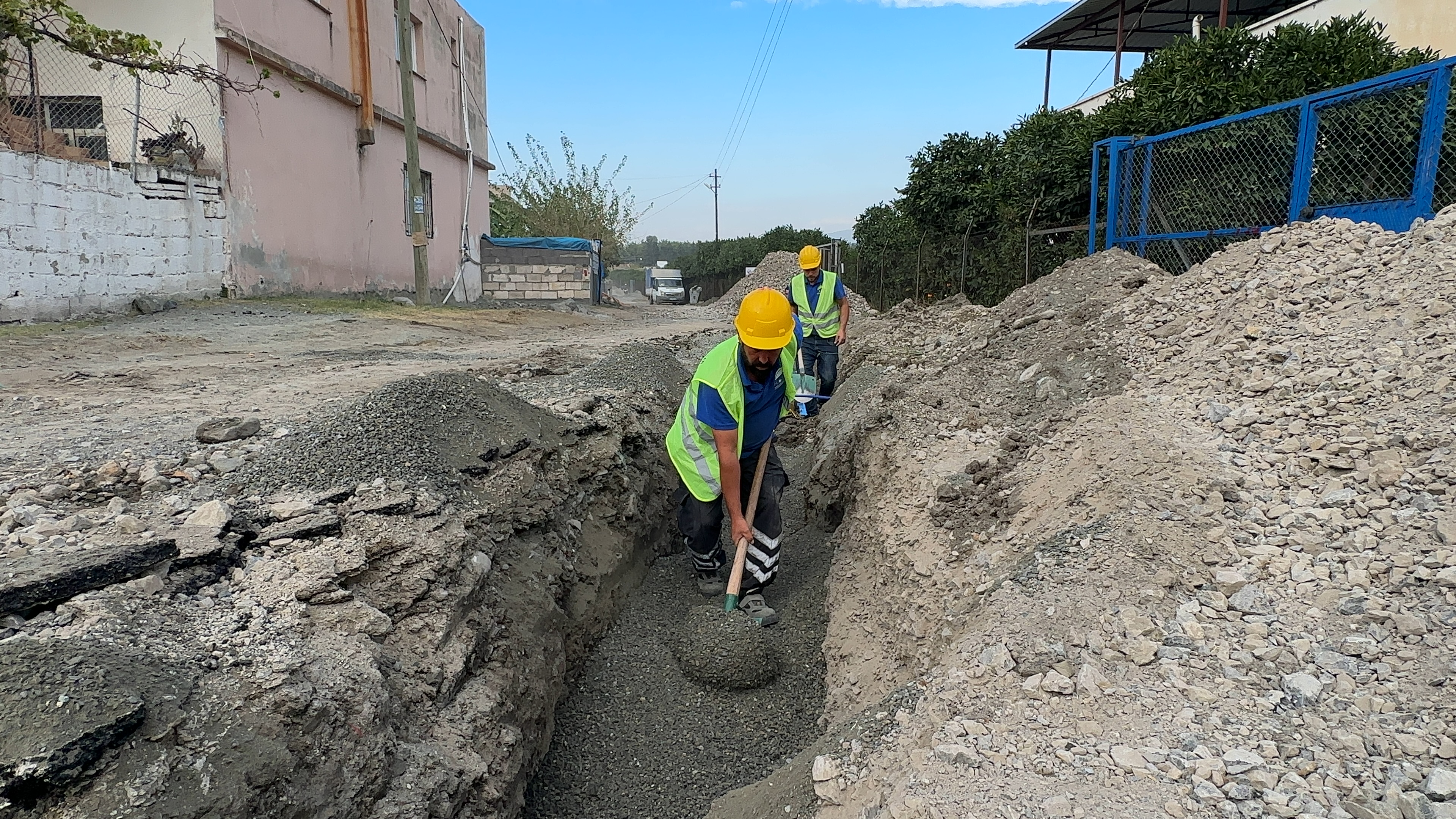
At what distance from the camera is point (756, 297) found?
3604mm

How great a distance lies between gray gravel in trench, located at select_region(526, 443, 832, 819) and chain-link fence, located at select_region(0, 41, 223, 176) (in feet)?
28.4

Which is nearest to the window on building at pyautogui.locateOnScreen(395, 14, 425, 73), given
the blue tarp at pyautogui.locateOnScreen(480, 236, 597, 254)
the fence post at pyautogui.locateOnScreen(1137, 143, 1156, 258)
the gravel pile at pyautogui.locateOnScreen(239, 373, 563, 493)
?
the blue tarp at pyautogui.locateOnScreen(480, 236, 597, 254)

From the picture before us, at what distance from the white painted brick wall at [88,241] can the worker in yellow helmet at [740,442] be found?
7.19 m

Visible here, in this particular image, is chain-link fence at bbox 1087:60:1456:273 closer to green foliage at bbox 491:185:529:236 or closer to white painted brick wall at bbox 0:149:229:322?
white painted brick wall at bbox 0:149:229:322

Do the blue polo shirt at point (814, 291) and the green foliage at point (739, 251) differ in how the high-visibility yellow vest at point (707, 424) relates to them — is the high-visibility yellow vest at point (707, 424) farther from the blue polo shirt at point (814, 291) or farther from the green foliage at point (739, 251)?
the green foliage at point (739, 251)

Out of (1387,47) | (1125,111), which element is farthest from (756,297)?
(1387,47)

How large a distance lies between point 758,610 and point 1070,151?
7.15m

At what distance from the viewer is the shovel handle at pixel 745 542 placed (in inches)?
150

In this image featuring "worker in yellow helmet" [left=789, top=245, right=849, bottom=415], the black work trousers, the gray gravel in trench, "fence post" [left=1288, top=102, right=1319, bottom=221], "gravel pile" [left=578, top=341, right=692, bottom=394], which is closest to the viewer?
the gray gravel in trench

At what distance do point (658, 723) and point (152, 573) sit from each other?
1.92 m

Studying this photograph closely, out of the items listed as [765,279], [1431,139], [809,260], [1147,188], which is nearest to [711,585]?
[809,260]

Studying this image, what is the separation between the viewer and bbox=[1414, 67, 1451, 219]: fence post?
458 centimetres

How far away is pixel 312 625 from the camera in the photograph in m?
2.33

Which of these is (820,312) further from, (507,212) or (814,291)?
(507,212)
